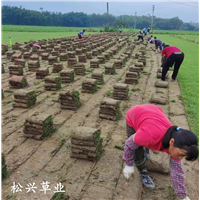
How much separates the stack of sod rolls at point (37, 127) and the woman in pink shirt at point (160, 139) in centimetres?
249

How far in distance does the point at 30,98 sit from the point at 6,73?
5285mm

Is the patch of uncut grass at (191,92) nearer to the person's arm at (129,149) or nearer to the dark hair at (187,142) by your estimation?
the person's arm at (129,149)

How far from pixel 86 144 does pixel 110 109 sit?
2052 mm

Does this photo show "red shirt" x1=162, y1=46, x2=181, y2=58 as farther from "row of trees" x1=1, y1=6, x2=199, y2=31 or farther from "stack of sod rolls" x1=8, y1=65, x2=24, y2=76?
"row of trees" x1=1, y1=6, x2=199, y2=31

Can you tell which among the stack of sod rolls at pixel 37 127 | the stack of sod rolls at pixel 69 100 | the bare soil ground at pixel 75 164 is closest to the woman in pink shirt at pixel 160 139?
the bare soil ground at pixel 75 164

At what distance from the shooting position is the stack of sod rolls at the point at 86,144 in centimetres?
421

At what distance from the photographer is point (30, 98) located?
6.85 metres

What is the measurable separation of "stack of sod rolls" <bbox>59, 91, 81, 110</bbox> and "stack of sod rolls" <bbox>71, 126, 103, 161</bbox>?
2.43 metres

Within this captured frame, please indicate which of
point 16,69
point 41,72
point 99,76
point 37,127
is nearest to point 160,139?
point 37,127

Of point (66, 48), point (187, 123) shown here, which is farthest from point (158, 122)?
point (66, 48)

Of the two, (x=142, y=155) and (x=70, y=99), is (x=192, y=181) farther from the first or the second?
(x=70, y=99)

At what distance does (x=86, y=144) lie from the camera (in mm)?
4266

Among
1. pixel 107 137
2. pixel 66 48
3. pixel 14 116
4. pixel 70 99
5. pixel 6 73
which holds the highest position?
pixel 66 48

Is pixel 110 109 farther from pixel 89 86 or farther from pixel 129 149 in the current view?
pixel 129 149
